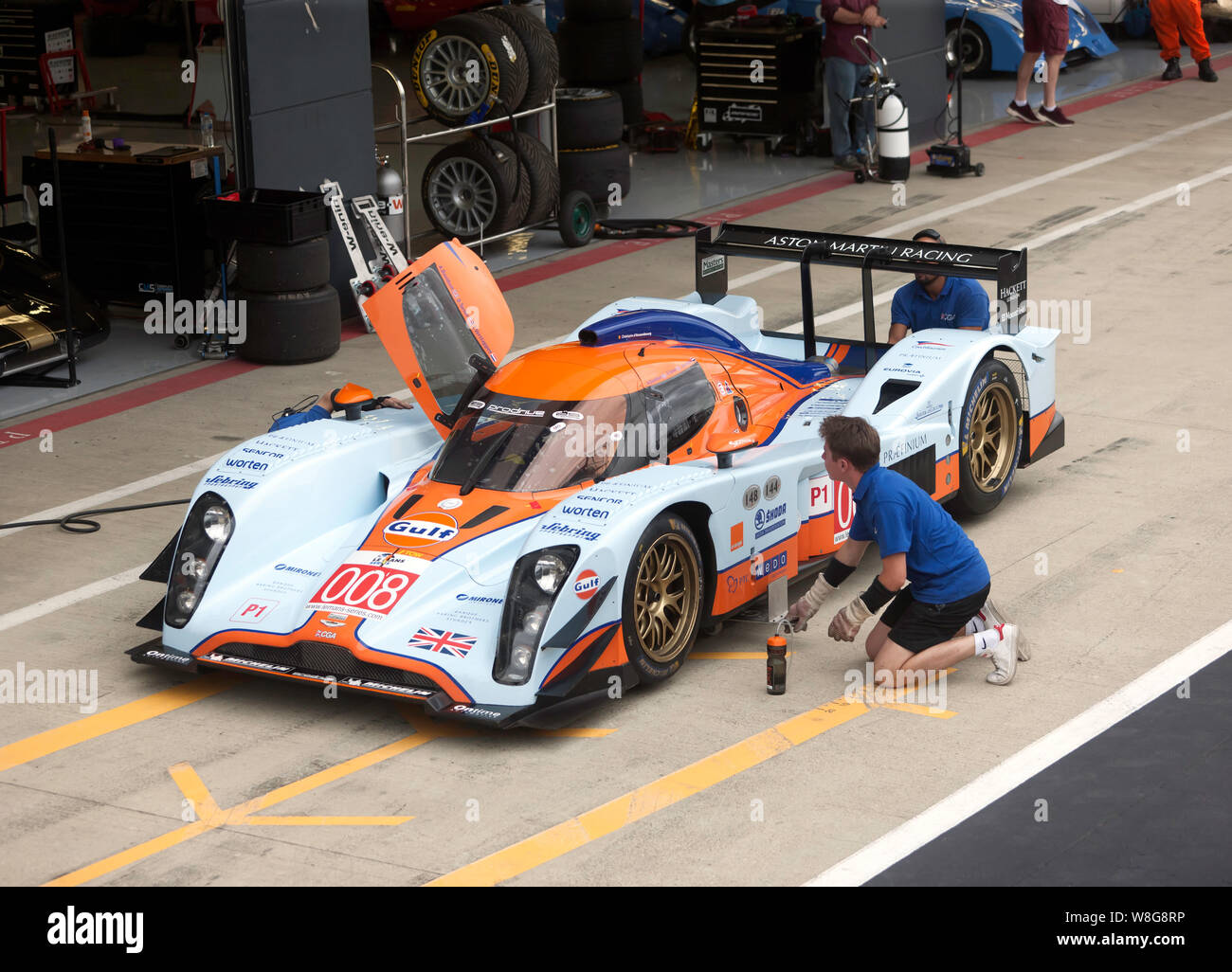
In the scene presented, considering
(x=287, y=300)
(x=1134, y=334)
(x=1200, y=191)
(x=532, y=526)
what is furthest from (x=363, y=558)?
(x=1200, y=191)

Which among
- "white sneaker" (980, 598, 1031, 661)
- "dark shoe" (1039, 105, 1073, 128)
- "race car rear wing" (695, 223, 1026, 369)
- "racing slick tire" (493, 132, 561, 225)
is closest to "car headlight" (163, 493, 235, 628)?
"white sneaker" (980, 598, 1031, 661)

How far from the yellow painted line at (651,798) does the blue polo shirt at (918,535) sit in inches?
26.0

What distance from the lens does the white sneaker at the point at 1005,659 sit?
799cm

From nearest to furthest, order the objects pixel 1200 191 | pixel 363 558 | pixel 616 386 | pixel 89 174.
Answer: pixel 363 558
pixel 616 386
pixel 89 174
pixel 1200 191

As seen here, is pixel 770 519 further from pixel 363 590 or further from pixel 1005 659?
pixel 363 590

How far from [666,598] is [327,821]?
1.94 metres

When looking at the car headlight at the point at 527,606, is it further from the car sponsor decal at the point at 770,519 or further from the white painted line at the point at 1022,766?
the white painted line at the point at 1022,766

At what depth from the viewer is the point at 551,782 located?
7.17 metres

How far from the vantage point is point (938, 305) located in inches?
423

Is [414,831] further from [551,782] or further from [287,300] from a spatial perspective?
[287,300]

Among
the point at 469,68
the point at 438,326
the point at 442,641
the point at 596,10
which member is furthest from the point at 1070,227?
the point at 442,641

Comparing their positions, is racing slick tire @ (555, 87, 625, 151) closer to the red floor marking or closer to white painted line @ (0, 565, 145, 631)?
the red floor marking

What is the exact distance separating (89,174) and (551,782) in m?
9.50

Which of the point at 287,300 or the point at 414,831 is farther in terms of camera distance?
the point at 287,300
